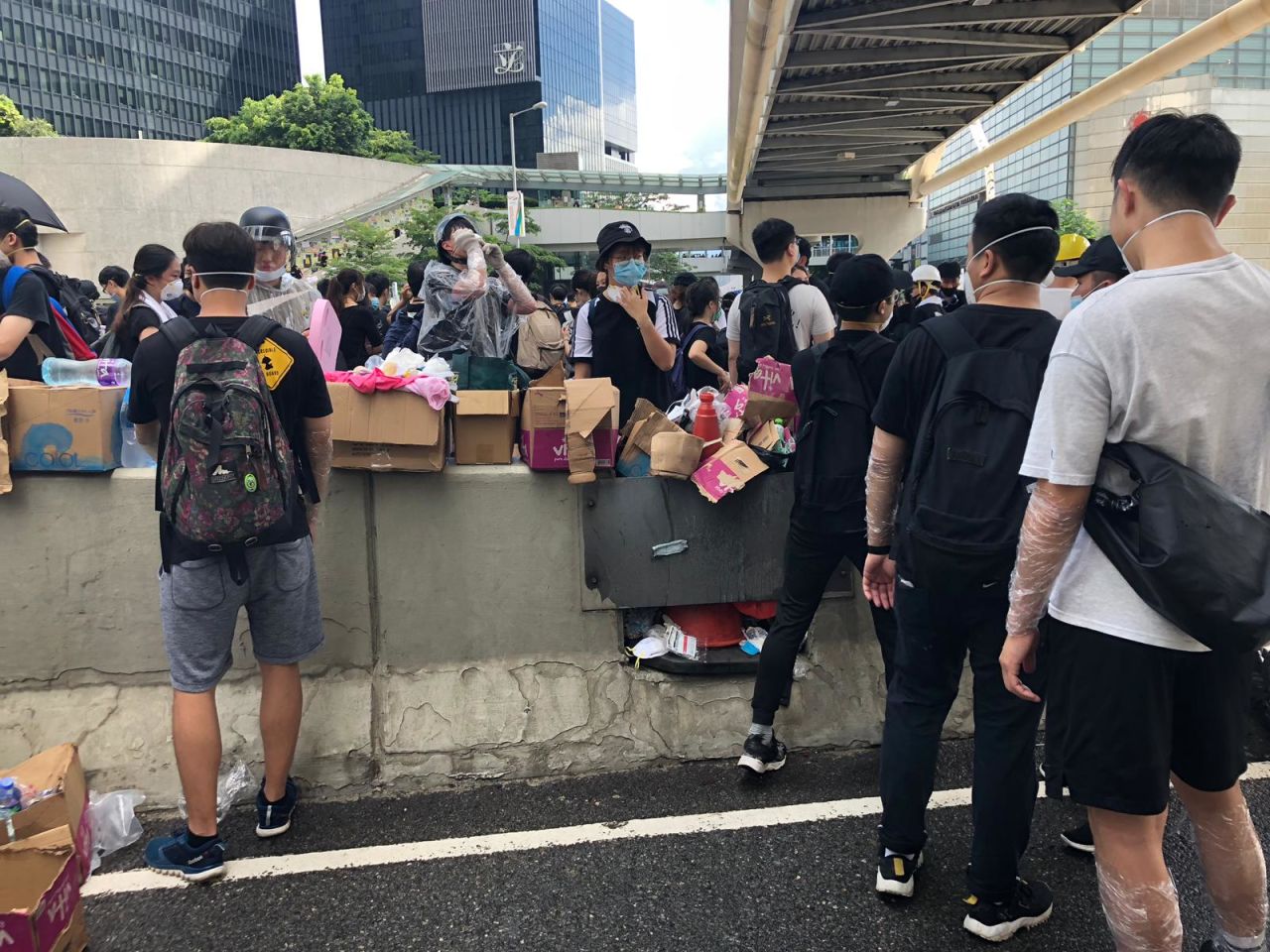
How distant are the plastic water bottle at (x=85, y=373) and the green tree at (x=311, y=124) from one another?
63342 mm

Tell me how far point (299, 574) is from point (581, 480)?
1168 mm

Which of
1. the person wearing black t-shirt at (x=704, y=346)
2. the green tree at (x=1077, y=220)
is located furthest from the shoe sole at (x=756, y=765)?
the green tree at (x=1077, y=220)

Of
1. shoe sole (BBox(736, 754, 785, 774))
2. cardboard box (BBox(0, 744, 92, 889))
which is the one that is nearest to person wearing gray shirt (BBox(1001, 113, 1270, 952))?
shoe sole (BBox(736, 754, 785, 774))

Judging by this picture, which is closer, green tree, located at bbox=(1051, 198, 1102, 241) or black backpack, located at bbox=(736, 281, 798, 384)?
black backpack, located at bbox=(736, 281, 798, 384)

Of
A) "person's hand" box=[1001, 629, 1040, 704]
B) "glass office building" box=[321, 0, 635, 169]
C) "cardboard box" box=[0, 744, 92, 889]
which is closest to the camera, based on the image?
"person's hand" box=[1001, 629, 1040, 704]

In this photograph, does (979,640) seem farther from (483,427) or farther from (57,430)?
(57,430)

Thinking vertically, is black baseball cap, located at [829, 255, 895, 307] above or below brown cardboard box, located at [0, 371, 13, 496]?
above

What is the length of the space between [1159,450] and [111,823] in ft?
11.8

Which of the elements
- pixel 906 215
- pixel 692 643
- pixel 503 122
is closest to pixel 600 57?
pixel 503 122

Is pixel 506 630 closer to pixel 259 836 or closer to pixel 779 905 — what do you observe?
pixel 259 836

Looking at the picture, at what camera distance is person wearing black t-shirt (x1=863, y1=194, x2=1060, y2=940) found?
250 cm

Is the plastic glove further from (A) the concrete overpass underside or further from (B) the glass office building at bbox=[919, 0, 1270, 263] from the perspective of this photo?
(B) the glass office building at bbox=[919, 0, 1270, 263]

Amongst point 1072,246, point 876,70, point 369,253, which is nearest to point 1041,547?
point 1072,246

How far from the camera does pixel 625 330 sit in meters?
4.74
